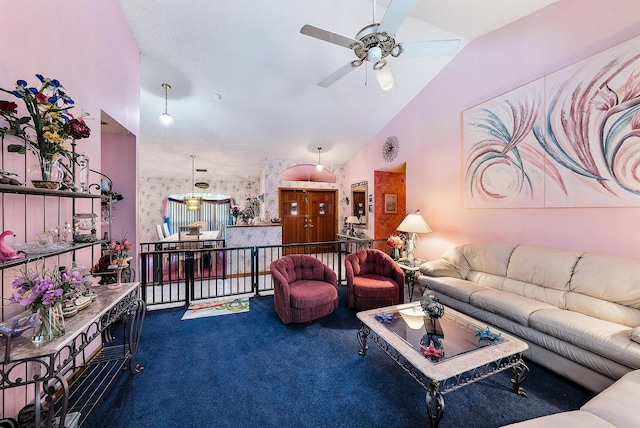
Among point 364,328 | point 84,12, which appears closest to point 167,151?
point 84,12

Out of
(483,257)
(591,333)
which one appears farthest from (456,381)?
(483,257)

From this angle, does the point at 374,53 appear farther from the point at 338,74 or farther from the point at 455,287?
the point at 455,287

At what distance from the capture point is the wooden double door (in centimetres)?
721

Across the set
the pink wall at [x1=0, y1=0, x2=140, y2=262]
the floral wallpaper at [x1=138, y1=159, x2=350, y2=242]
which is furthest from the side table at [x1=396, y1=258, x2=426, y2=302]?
the pink wall at [x1=0, y1=0, x2=140, y2=262]

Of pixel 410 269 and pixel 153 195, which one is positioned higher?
pixel 153 195

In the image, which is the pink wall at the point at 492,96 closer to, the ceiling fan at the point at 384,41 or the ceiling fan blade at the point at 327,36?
the ceiling fan at the point at 384,41

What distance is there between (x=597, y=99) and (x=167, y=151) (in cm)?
761

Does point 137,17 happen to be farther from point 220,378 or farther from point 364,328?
point 364,328

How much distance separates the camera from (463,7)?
284cm

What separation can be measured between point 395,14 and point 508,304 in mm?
2758

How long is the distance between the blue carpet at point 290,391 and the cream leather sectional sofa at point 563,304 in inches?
10.8

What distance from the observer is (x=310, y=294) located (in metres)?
2.87

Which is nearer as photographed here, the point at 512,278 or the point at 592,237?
the point at 592,237

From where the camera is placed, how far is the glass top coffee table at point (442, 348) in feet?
5.04
